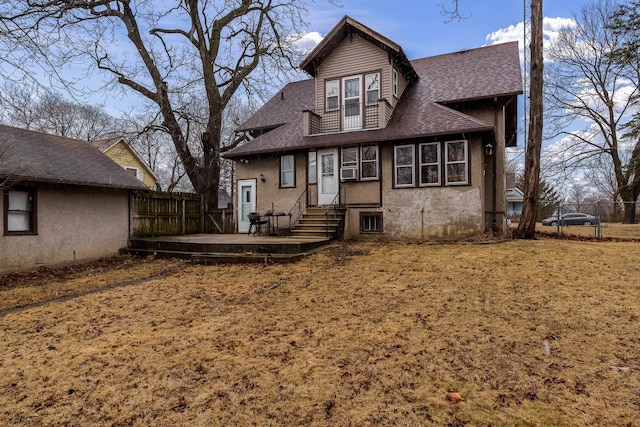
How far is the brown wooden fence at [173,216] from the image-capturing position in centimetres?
1336

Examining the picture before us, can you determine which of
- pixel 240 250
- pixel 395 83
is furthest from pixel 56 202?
pixel 395 83

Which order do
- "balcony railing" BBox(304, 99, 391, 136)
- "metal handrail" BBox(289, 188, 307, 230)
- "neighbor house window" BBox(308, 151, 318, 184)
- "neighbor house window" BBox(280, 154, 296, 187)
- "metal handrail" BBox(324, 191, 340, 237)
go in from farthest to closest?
"neighbor house window" BBox(280, 154, 296, 187), "metal handrail" BBox(289, 188, 307, 230), "neighbor house window" BBox(308, 151, 318, 184), "balcony railing" BBox(304, 99, 391, 136), "metal handrail" BBox(324, 191, 340, 237)

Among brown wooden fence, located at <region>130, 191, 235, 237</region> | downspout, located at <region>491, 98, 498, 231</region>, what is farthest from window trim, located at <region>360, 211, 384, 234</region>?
brown wooden fence, located at <region>130, 191, 235, 237</region>

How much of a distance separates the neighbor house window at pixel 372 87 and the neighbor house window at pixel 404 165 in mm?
2355

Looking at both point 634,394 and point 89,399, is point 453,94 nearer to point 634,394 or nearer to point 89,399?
point 634,394

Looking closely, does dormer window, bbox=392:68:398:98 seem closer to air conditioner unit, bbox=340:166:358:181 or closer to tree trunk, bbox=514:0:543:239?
air conditioner unit, bbox=340:166:358:181

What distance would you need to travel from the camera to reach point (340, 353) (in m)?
3.96

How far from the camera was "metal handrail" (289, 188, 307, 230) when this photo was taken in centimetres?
1417

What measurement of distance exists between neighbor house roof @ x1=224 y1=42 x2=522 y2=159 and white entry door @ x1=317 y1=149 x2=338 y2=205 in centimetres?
57

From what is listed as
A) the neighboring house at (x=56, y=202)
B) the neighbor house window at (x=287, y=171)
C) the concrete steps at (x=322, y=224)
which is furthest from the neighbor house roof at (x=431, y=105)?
the neighboring house at (x=56, y=202)

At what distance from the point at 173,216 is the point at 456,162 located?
1148 centimetres

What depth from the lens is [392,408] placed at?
115 inches

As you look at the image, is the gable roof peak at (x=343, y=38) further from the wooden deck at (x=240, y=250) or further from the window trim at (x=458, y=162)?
the wooden deck at (x=240, y=250)

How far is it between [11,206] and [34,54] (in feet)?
17.6
